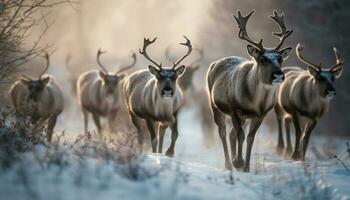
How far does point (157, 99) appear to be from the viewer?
1172cm

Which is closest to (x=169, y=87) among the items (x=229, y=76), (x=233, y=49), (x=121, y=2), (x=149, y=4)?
(x=229, y=76)

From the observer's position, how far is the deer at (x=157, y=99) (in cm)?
1141

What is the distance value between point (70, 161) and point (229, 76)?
4.34 meters

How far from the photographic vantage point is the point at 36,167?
6293mm

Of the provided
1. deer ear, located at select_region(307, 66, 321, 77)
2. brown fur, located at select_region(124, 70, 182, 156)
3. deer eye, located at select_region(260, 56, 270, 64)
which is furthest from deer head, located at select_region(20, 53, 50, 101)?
deer eye, located at select_region(260, 56, 270, 64)

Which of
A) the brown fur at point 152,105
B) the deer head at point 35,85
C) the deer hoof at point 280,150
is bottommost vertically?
the deer hoof at point 280,150

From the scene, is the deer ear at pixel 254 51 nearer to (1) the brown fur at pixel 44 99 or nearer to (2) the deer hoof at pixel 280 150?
(2) the deer hoof at pixel 280 150

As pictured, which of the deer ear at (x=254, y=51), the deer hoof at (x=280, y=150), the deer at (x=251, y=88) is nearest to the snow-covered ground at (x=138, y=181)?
the deer at (x=251, y=88)

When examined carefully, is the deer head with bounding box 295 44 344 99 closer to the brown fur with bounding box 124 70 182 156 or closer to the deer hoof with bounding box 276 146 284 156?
the deer hoof with bounding box 276 146 284 156

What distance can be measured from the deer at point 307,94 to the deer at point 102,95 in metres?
5.64

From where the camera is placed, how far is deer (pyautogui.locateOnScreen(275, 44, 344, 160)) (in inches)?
457

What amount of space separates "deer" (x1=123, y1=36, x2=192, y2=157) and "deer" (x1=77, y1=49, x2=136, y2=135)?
13.6 ft

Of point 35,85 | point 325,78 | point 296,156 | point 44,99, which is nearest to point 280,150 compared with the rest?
point 296,156

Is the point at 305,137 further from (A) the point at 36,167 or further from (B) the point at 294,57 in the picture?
(B) the point at 294,57
